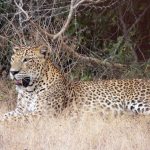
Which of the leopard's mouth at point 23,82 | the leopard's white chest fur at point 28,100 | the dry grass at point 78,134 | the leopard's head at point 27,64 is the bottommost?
the dry grass at point 78,134

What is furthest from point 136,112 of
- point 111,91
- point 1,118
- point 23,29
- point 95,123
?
point 23,29

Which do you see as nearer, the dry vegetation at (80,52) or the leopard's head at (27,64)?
the dry vegetation at (80,52)

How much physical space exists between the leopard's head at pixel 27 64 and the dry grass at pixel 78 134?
33.8 inches

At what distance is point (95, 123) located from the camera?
9672mm

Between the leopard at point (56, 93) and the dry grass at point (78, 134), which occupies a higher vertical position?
the leopard at point (56, 93)

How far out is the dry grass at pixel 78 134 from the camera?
27.3ft

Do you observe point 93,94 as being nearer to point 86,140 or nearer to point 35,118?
point 35,118

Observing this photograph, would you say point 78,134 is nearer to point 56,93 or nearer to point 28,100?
point 56,93

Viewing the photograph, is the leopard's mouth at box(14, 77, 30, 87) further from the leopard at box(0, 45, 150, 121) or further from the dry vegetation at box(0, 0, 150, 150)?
the dry vegetation at box(0, 0, 150, 150)

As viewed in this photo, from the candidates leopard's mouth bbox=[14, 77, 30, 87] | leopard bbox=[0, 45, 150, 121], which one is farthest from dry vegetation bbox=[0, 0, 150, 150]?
leopard's mouth bbox=[14, 77, 30, 87]

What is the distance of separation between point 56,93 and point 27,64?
0.65 metres

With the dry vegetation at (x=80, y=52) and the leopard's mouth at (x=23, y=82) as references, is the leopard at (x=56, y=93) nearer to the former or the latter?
the leopard's mouth at (x=23, y=82)

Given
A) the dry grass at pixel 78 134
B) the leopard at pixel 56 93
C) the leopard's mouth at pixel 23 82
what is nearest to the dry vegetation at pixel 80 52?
the dry grass at pixel 78 134

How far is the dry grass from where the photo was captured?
8.32m
